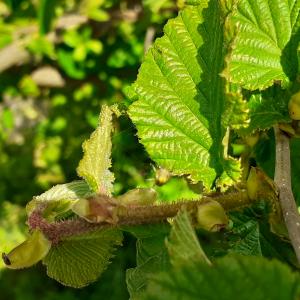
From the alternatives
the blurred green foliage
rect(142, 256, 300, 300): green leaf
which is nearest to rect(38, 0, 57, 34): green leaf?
the blurred green foliage

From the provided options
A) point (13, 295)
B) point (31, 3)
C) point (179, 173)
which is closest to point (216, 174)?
point (179, 173)

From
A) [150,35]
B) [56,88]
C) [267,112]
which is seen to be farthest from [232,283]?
[56,88]

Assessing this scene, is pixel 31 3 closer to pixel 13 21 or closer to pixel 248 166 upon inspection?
pixel 13 21

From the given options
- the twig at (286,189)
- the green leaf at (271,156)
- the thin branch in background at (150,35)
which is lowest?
the thin branch in background at (150,35)

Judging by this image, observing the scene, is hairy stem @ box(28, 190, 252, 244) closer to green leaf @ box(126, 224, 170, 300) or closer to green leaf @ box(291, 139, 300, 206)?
green leaf @ box(126, 224, 170, 300)

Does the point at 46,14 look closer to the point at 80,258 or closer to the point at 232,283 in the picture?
the point at 80,258

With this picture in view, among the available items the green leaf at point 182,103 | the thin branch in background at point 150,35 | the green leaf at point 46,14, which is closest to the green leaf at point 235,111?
the green leaf at point 182,103

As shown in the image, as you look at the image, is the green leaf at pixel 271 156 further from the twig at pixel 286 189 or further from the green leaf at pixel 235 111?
the green leaf at pixel 235 111
